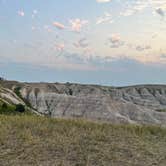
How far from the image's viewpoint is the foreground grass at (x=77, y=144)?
10.3 meters

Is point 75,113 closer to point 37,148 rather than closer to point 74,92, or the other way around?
point 74,92

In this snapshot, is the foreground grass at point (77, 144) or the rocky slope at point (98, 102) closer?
the foreground grass at point (77, 144)

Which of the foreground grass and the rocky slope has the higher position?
the rocky slope

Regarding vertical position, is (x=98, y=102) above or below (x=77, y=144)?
above

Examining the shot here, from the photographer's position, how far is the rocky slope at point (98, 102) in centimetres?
6569

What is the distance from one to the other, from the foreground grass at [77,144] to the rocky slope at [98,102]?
30.9m

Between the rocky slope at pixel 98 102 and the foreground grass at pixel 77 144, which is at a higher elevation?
the rocky slope at pixel 98 102

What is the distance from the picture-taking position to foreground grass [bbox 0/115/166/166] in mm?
10299

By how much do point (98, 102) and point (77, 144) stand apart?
203ft

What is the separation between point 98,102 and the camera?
240 feet

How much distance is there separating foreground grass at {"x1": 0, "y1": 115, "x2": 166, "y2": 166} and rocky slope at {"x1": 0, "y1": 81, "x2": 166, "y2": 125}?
102ft

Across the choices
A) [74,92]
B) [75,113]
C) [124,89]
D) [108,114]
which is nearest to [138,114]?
[108,114]

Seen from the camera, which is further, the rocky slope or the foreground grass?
the rocky slope

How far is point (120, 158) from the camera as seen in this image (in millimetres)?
10477
